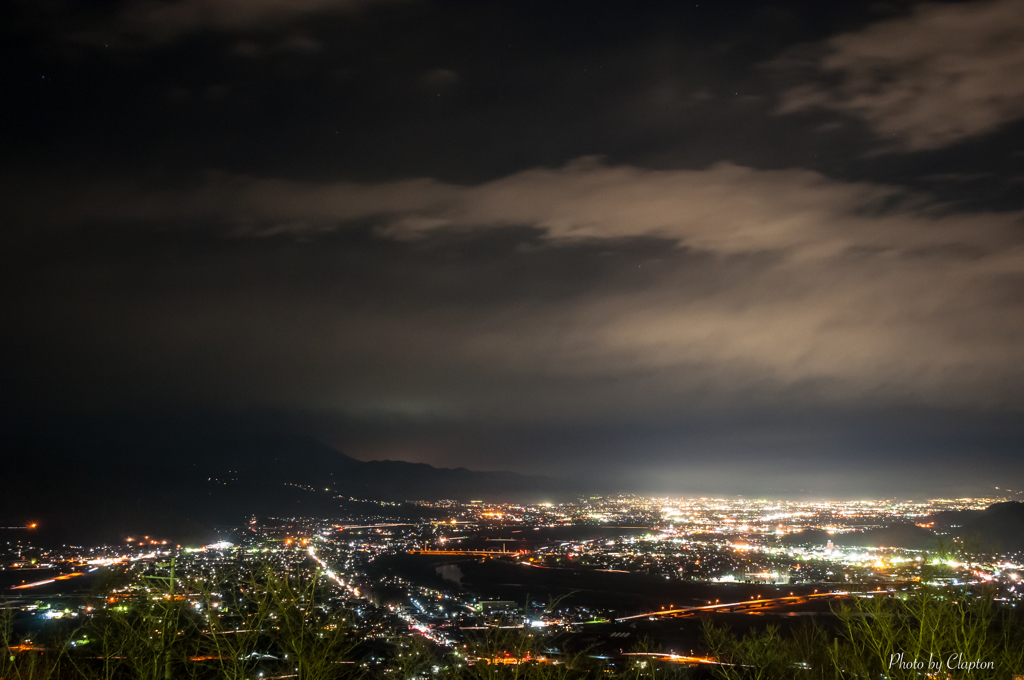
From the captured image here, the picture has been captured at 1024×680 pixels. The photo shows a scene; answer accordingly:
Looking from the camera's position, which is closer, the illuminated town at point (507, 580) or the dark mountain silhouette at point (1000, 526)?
the illuminated town at point (507, 580)

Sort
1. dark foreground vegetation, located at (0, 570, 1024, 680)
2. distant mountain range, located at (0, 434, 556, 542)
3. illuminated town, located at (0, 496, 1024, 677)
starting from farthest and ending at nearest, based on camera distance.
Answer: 1. distant mountain range, located at (0, 434, 556, 542)
2. illuminated town, located at (0, 496, 1024, 677)
3. dark foreground vegetation, located at (0, 570, 1024, 680)

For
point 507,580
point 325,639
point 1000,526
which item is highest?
point 325,639

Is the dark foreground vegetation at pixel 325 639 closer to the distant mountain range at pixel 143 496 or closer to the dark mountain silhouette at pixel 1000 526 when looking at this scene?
the dark mountain silhouette at pixel 1000 526

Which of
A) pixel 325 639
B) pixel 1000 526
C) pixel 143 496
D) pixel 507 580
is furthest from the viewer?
pixel 143 496

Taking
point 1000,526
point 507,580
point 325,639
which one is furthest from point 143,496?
point 1000,526

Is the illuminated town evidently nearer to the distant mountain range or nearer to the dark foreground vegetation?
the dark foreground vegetation

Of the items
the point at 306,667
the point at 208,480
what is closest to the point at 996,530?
the point at 306,667

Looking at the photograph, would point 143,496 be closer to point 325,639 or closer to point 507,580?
point 507,580

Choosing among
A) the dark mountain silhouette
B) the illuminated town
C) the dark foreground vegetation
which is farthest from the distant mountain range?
the dark mountain silhouette

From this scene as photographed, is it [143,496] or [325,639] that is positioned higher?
[325,639]

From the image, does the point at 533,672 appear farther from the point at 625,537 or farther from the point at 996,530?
the point at 625,537

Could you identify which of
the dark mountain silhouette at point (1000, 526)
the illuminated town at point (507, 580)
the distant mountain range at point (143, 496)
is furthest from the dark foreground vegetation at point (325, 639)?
the distant mountain range at point (143, 496)

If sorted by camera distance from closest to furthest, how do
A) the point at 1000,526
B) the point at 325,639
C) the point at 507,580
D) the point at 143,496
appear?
1. the point at 325,639
2. the point at 1000,526
3. the point at 507,580
4. the point at 143,496
